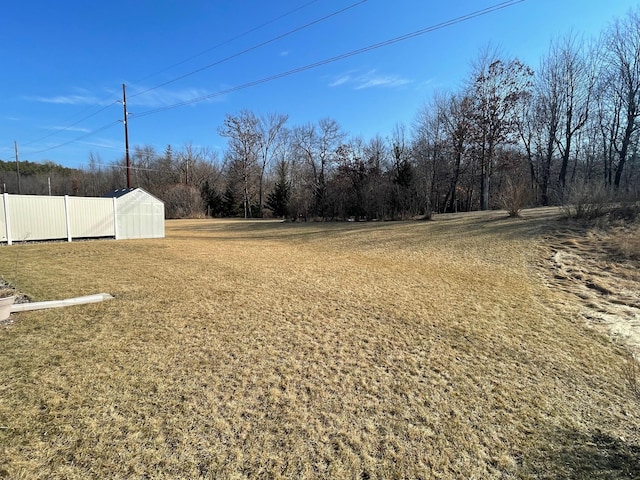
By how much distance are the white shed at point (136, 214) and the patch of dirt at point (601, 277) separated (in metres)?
15.7

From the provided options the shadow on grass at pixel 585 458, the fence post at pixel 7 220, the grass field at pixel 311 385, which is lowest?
the shadow on grass at pixel 585 458

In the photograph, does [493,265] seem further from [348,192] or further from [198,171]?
[198,171]

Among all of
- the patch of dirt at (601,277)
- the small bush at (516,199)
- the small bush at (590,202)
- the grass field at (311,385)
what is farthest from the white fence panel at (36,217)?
the small bush at (590,202)

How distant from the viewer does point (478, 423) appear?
2.39 meters

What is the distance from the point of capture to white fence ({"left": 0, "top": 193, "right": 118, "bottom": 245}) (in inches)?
439

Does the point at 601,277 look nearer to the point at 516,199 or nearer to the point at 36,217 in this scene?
the point at 516,199

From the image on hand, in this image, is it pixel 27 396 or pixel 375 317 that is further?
pixel 375 317

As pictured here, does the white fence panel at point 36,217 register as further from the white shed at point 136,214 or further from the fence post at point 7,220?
the white shed at point 136,214

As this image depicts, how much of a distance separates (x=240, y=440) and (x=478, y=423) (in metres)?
1.86

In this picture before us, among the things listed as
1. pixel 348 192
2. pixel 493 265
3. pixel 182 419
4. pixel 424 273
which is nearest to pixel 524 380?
pixel 182 419

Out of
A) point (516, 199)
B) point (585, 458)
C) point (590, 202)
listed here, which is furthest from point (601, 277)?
point (516, 199)

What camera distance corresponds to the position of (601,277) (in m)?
6.57

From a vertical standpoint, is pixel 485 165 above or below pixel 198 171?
below

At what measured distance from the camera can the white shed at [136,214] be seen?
44.9ft
